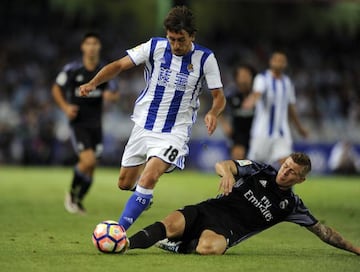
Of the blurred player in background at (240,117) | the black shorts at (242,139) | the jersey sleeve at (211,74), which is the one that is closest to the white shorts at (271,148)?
the blurred player in background at (240,117)

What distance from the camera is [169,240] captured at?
8648 millimetres

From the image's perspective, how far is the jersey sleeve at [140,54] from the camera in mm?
9047

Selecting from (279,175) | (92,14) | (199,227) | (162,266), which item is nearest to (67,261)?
(162,266)

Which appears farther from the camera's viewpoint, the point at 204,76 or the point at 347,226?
the point at 347,226

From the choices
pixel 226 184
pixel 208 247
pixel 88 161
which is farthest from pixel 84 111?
pixel 226 184

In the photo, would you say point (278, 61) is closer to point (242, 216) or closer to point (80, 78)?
point (80, 78)

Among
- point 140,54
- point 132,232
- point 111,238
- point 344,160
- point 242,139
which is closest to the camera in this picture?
point 111,238

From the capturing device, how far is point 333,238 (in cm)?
859

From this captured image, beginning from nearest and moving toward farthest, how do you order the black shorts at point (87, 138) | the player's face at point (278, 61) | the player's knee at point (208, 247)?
the player's knee at point (208, 247)
the black shorts at point (87, 138)
the player's face at point (278, 61)

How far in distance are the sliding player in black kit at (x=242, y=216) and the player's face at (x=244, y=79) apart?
885 cm

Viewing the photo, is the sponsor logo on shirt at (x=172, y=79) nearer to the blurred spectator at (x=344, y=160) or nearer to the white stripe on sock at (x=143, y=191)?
the white stripe on sock at (x=143, y=191)

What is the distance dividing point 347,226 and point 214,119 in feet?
11.9

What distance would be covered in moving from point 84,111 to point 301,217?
5.57 meters

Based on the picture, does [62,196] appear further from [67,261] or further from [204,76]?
[67,261]
